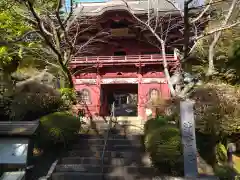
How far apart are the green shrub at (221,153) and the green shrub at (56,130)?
5495 millimetres

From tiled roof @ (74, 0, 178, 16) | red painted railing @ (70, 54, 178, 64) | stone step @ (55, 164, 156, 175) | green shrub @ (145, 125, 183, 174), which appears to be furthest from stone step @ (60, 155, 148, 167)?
red painted railing @ (70, 54, 178, 64)

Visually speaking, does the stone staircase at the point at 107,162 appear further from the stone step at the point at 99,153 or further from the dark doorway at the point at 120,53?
the dark doorway at the point at 120,53

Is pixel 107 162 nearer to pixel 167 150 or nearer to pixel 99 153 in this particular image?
pixel 99 153

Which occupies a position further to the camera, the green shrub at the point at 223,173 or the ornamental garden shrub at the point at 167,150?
the green shrub at the point at 223,173

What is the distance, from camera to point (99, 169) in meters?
7.08

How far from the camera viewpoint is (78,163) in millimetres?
7453

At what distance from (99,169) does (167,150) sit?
2.11 m

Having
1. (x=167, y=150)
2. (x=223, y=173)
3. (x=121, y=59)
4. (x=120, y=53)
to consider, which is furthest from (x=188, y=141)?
(x=120, y=53)

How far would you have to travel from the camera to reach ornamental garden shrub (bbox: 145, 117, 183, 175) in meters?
6.30

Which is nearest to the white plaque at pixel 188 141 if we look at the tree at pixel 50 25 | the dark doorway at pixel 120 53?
the tree at pixel 50 25

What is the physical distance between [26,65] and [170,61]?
8257 mm

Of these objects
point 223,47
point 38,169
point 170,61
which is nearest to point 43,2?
point 38,169

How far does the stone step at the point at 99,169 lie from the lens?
22.7ft

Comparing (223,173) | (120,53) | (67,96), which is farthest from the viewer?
(120,53)
